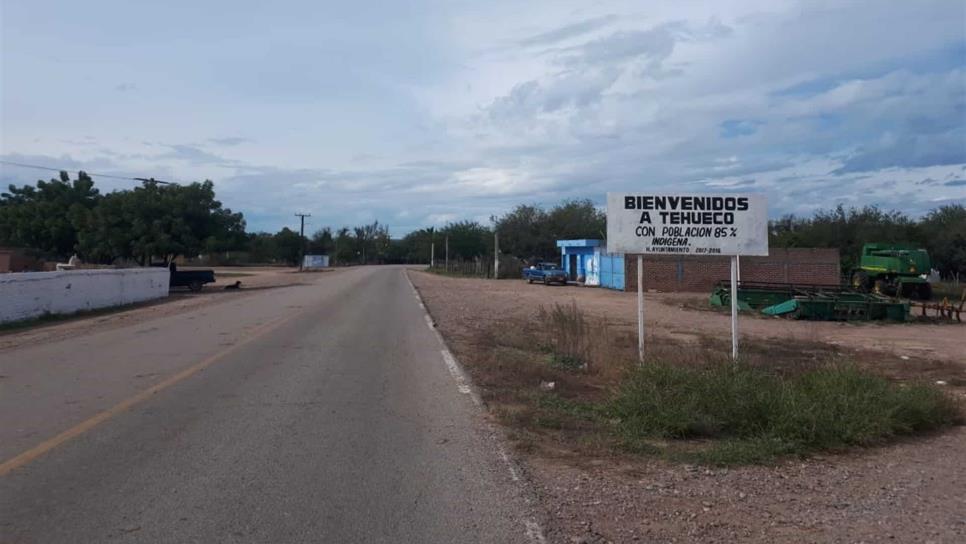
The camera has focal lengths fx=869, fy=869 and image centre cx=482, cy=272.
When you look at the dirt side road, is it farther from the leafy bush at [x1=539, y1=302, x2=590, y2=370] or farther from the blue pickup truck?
the blue pickup truck

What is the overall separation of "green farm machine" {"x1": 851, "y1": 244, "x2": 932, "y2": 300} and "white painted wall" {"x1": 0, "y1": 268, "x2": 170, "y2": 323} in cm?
3257

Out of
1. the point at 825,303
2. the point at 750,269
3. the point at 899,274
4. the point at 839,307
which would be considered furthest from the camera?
the point at 750,269

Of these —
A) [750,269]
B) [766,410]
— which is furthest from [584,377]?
[750,269]

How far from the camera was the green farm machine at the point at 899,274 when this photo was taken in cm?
4150

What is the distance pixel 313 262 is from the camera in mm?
113562

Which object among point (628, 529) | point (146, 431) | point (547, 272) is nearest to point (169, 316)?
point (146, 431)

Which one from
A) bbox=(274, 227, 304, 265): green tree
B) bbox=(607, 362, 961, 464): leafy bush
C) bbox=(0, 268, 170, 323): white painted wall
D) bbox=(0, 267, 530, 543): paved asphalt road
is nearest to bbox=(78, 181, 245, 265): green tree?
bbox=(0, 268, 170, 323): white painted wall

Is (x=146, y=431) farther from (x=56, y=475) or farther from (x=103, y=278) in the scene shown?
(x=103, y=278)

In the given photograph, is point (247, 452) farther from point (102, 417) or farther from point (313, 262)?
point (313, 262)

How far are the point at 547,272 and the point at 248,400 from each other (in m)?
50.7

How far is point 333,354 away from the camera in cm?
1669

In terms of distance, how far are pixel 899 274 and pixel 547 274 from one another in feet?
81.8

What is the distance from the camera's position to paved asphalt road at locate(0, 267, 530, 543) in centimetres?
615

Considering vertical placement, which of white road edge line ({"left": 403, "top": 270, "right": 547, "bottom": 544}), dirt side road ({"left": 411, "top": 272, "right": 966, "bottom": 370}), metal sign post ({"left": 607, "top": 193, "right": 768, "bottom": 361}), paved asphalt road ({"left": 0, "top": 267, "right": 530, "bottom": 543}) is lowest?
dirt side road ({"left": 411, "top": 272, "right": 966, "bottom": 370})
